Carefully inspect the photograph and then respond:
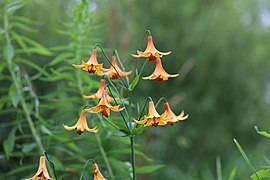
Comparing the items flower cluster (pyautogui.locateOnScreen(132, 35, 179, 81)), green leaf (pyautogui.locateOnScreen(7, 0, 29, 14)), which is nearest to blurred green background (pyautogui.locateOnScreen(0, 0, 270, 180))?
green leaf (pyautogui.locateOnScreen(7, 0, 29, 14))

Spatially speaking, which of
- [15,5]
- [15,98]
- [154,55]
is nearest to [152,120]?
[154,55]

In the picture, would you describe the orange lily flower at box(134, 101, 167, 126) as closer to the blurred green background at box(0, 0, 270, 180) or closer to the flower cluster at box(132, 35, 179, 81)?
the flower cluster at box(132, 35, 179, 81)

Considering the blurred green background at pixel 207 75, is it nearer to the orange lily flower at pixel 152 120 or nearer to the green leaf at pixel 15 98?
the green leaf at pixel 15 98

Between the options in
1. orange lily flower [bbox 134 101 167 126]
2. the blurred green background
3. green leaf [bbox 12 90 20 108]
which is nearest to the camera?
orange lily flower [bbox 134 101 167 126]

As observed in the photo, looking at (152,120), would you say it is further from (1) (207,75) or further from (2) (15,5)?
(1) (207,75)

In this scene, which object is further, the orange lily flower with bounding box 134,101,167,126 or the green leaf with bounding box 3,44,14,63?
the green leaf with bounding box 3,44,14,63

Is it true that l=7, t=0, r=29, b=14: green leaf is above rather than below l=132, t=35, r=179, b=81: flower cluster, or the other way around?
above

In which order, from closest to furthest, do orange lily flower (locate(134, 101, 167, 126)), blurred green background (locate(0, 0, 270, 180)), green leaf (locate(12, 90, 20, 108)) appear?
orange lily flower (locate(134, 101, 167, 126)) → green leaf (locate(12, 90, 20, 108)) → blurred green background (locate(0, 0, 270, 180))

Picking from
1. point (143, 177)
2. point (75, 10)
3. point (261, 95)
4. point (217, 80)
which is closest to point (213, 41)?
point (217, 80)

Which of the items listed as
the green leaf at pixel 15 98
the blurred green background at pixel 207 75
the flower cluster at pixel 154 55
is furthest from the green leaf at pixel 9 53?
the blurred green background at pixel 207 75

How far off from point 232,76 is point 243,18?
2.30 feet

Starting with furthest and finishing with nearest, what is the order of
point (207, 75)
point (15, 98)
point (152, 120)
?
point (207, 75), point (15, 98), point (152, 120)

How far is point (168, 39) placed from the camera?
434cm

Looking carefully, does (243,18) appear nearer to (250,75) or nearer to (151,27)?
(250,75)
